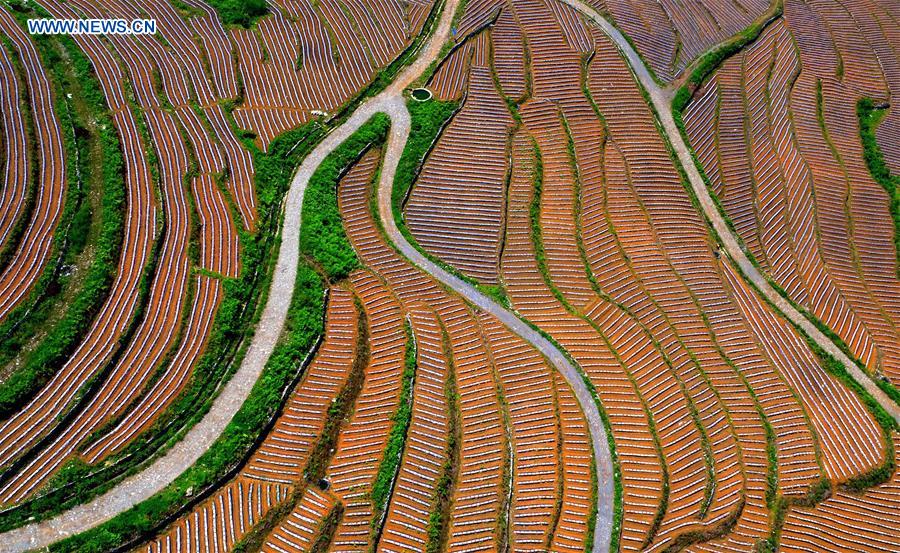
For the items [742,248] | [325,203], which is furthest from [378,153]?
[742,248]

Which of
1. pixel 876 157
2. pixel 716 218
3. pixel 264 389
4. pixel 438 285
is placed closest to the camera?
pixel 264 389

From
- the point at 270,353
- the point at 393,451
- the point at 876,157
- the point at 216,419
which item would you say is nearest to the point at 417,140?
the point at 270,353

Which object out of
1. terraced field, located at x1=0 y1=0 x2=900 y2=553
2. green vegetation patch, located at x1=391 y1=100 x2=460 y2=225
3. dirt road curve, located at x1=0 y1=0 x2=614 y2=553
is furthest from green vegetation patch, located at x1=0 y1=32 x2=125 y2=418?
green vegetation patch, located at x1=391 y1=100 x2=460 y2=225

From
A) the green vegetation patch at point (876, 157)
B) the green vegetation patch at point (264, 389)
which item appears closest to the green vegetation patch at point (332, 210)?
the green vegetation patch at point (264, 389)

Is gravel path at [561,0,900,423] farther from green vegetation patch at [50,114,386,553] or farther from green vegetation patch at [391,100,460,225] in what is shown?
green vegetation patch at [50,114,386,553]

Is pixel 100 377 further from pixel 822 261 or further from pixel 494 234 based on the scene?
pixel 822 261

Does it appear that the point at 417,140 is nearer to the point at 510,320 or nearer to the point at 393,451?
the point at 510,320
